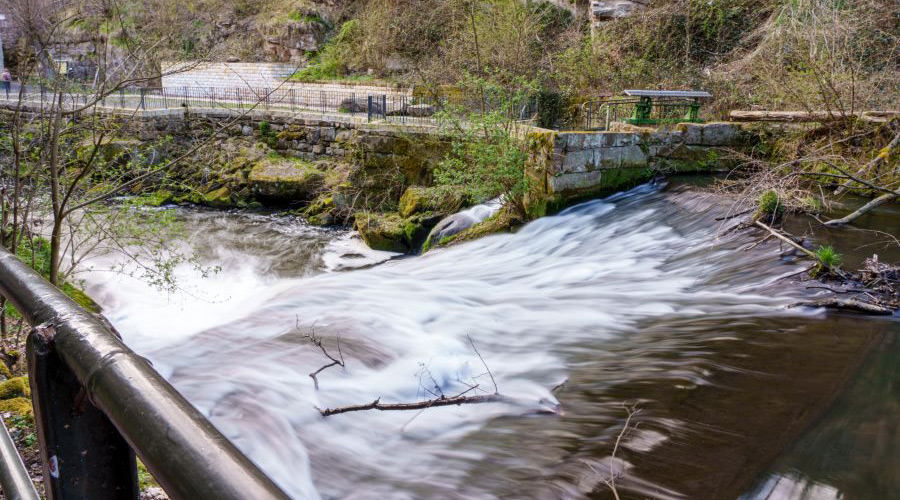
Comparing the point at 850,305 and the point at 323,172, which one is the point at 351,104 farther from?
the point at 850,305

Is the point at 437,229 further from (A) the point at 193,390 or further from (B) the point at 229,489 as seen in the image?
(B) the point at 229,489

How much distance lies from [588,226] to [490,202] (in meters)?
3.02

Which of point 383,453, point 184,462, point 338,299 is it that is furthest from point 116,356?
point 338,299

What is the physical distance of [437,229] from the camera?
13.0 meters

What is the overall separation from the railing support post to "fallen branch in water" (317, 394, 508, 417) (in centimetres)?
408

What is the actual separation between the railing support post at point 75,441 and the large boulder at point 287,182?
1659cm

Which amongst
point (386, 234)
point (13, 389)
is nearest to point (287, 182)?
point (386, 234)

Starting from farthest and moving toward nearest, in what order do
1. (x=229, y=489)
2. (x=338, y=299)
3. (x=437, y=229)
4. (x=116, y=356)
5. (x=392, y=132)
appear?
(x=392, y=132) → (x=437, y=229) → (x=338, y=299) → (x=116, y=356) → (x=229, y=489)

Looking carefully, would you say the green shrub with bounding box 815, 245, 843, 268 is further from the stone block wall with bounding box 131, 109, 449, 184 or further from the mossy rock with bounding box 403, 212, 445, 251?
the stone block wall with bounding box 131, 109, 449, 184

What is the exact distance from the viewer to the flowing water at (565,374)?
3826 mm

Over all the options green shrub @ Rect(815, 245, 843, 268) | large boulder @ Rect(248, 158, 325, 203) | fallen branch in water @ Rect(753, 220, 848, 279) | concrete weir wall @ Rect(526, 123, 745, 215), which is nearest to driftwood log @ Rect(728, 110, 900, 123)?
concrete weir wall @ Rect(526, 123, 745, 215)

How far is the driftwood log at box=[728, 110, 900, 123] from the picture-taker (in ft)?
36.8

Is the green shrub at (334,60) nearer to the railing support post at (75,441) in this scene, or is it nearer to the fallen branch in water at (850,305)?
the fallen branch in water at (850,305)

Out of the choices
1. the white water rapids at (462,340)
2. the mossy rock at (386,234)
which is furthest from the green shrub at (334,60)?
the white water rapids at (462,340)
